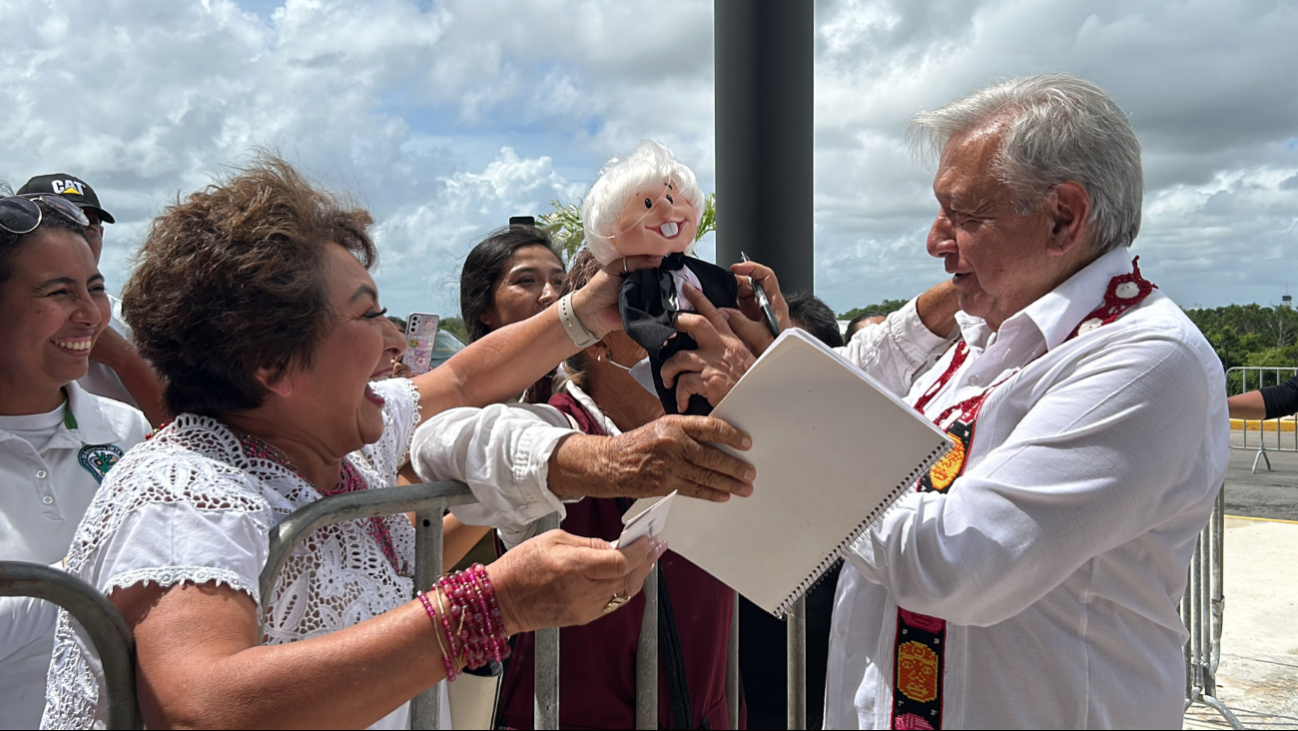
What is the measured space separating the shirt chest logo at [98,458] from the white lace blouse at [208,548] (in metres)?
1.01

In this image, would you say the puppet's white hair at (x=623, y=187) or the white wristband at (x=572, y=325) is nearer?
the puppet's white hair at (x=623, y=187)

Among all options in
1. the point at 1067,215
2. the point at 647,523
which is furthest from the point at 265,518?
→ the point at 1067,215

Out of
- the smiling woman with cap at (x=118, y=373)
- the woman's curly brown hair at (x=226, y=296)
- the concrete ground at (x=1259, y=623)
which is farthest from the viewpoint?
the concrete ground at (x=1259, y=623)

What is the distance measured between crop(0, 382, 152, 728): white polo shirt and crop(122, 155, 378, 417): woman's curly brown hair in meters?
0.74

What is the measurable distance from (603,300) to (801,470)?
84 cm

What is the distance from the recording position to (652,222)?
6.95 feet

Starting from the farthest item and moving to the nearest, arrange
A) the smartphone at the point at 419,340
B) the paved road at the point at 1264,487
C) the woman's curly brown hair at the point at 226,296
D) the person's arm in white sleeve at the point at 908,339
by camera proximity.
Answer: the paved road at the point at 1264,487 → the smartphone at the point at 419,340 → the person's arm in white sleeve at the point at 908,339 → the woman's curly brown hair at the point at 226,296

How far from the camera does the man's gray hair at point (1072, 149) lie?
199 centimetres

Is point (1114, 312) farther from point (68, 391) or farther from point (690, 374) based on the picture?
point (68, 391)

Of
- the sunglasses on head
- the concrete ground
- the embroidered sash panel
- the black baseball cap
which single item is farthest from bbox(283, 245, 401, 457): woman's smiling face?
the concrete ground

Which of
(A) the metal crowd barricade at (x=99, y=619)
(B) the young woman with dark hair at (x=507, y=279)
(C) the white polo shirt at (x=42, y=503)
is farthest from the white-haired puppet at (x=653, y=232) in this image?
(C) the white polo shirt at (x=42, y=503)

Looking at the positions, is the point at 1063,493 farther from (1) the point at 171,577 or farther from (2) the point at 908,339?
(1) the point at 171,577

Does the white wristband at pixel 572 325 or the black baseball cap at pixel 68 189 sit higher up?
the black baseball cap at pixel 68 189

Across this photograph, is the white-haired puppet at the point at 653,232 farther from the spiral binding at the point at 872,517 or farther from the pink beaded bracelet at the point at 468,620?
the pink beaded bracelet at the point at 468,620
